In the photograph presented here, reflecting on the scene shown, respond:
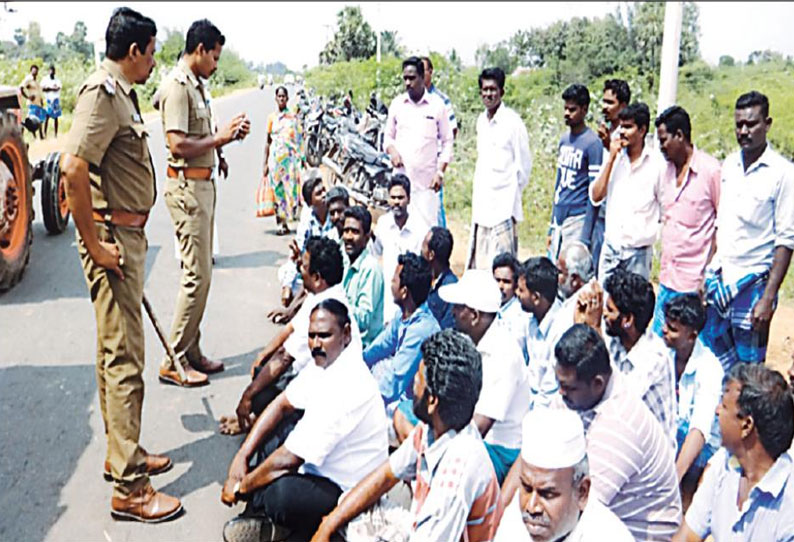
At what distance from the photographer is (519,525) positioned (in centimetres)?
207

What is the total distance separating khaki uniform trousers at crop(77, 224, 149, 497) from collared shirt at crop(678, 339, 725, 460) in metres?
2.51

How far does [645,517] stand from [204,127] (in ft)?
11.0

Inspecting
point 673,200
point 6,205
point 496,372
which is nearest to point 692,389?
point 496,372

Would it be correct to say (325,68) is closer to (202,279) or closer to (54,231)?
(54,231)

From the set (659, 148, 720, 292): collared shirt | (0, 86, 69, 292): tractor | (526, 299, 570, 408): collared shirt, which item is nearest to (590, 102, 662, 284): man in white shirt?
(659, 148, 720, 292): collared shirt

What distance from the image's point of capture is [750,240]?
13.3 feet

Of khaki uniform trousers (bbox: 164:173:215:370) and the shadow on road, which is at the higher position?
khaki uniform trousers (bbox: 164:173:215:370)

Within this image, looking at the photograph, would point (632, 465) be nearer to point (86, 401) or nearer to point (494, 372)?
point (494, 372)

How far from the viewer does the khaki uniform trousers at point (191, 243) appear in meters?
4.62

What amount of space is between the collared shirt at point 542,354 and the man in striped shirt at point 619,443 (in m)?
1.02

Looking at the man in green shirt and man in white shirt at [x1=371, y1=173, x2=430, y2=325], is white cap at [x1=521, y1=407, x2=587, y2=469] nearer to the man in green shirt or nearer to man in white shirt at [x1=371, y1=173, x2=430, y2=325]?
the man in green shirt

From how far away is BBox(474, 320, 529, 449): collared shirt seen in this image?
3109 millimetres

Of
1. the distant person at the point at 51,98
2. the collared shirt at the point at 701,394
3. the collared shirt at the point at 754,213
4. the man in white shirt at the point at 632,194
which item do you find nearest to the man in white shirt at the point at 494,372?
the collared shirt at the point at 701,394

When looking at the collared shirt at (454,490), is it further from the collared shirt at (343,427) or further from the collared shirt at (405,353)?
the collared shirt at (405,353)
